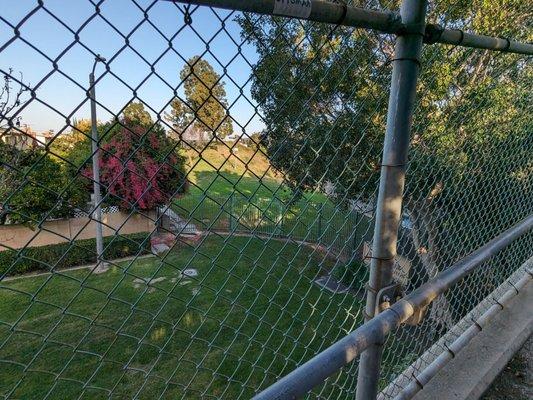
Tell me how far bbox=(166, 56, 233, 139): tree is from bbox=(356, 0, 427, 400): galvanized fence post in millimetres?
557

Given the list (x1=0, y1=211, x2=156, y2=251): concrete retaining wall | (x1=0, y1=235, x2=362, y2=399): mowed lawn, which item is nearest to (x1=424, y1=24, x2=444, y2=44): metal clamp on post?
(x1=0, y1=235, x2=362, y2=399): mowed lawn

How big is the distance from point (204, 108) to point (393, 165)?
68cm

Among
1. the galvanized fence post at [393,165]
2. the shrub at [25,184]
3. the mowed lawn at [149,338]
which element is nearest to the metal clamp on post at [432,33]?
the galvanized fence post at [393,165]

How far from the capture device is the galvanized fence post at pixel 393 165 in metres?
1.02

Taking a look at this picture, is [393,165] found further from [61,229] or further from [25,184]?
[61,229]

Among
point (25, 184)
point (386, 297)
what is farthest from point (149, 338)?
point (25, 184)

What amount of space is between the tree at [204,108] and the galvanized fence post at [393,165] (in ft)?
1.83

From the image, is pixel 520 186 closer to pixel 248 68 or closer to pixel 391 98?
pixel 391 98

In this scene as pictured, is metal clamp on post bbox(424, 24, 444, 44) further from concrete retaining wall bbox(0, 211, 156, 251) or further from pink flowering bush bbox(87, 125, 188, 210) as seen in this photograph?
concrete retaining wall bbox(0, 211, 156, 251)

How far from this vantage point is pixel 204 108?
1140mm

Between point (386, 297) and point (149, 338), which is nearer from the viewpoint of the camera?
point (386, 297)

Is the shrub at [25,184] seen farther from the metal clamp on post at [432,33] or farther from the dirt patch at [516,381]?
the dirt patch at [516,381]

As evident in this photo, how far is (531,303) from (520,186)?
107 centimetres

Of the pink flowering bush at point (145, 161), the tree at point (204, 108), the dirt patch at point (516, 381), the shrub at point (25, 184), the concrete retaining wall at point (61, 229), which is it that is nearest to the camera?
the shrub at point (25, 184)
